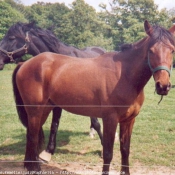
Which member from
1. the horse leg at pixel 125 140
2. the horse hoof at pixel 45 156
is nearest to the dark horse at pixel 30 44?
the horse hoof at pixel 45 156

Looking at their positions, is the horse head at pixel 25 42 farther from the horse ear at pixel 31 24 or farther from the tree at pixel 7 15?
the tree at pixel 7 15

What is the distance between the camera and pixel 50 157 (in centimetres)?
460

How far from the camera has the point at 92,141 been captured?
554 cm

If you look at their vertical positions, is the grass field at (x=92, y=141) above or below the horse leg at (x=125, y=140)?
below

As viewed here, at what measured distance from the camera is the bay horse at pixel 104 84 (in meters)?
2.97

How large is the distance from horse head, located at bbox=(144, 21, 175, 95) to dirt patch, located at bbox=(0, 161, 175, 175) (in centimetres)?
166

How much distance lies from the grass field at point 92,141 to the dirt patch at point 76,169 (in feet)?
0.54

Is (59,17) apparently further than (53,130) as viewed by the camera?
Yes

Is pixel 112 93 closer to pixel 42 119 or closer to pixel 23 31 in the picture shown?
pixel 42 119

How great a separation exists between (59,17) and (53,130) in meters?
11.2

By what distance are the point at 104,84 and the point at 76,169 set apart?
5.21ft

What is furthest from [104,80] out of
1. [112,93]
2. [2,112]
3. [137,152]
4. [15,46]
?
[2,112]

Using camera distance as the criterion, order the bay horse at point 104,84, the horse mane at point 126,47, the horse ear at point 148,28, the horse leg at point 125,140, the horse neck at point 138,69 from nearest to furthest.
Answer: the bay horse at point 104,84 < the horse ear at point 148,28 < the horse neck at point 138,69 < the horse mane at point 126,47 < the horse leg at point 125,140

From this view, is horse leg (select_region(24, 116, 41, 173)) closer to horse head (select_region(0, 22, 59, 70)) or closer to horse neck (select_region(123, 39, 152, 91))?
horse neck (select_region(123, 39, 152, 91))
